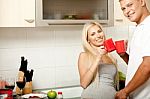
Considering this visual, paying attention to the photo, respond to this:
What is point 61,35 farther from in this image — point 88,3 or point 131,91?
point 131,91

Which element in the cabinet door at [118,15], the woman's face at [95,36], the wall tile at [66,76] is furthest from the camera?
the wall tile at [66,76]

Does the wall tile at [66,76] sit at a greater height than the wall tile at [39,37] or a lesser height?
lesser

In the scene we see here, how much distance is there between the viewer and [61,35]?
276cm

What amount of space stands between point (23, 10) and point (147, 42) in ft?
3.12

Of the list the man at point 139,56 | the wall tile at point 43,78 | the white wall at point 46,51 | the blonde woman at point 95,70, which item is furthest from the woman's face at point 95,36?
the wall tile at point 43,78

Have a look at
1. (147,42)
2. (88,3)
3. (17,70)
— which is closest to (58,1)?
(88,3)

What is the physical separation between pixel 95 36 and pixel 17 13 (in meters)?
0.61

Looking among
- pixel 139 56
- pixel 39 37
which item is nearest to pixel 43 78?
pixel 39 37

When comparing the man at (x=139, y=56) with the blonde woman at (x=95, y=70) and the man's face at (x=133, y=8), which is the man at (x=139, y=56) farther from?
the blonde woman at (x=95, y=70)

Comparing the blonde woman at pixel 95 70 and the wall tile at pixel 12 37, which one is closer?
the blonde woman at pixel 95 70

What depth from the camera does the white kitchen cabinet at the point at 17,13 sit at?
7.02ft

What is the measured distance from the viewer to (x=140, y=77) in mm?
1838

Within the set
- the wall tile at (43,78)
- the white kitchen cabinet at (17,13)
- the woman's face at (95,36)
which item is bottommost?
the wall tile at (43,78)

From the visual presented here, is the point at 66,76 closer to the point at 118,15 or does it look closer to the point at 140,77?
the point at 118,15
